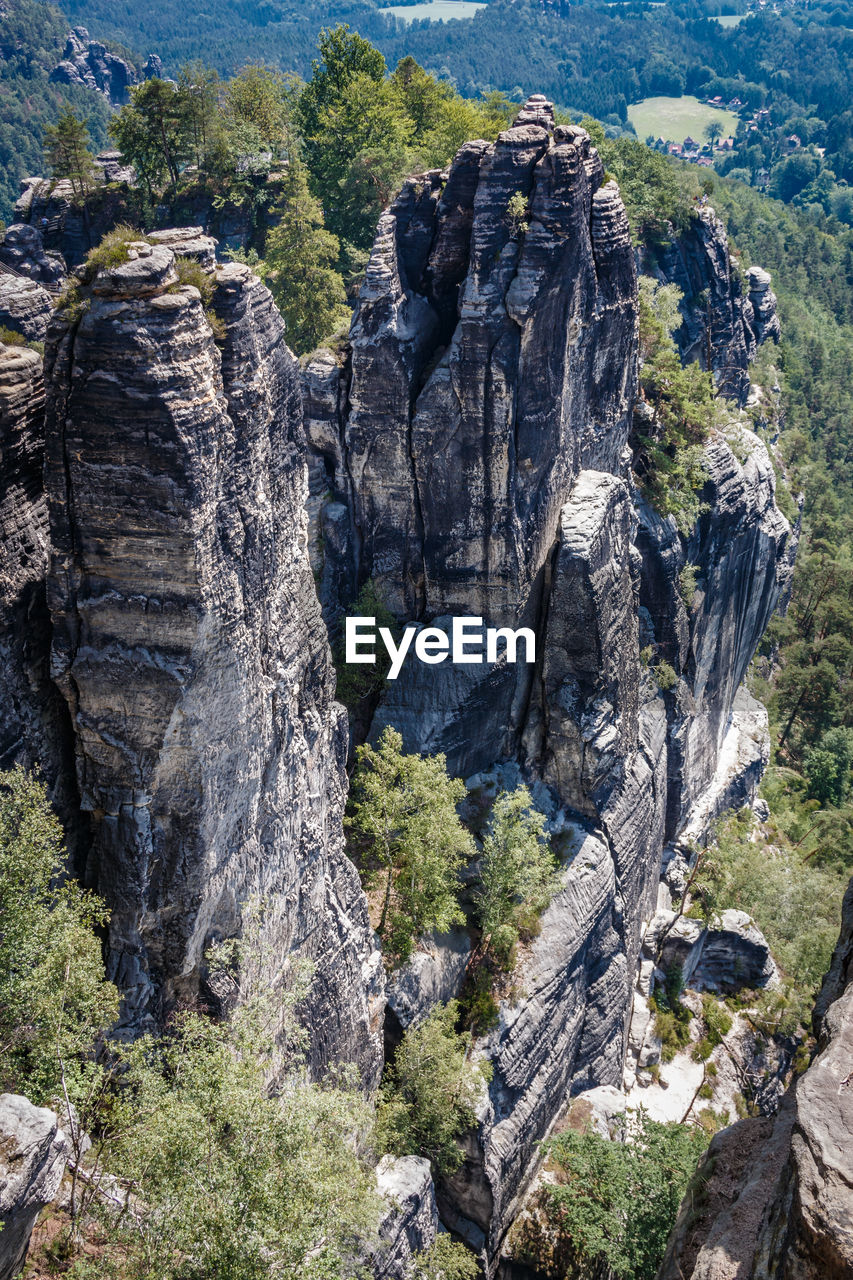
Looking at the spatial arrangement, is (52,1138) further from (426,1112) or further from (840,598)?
(840,598)

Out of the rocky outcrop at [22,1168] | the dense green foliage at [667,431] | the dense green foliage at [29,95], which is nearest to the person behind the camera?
the rocky outcrop at [22,1168]

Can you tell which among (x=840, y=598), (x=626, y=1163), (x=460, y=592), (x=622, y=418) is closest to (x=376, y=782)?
(x=460, y=592)

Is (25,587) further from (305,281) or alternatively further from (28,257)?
(28,257)

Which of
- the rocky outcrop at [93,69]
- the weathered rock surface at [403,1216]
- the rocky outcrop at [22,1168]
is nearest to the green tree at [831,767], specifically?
the weathered rock surface at [403,1216]

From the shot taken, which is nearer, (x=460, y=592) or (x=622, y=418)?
(x=460, y=592)

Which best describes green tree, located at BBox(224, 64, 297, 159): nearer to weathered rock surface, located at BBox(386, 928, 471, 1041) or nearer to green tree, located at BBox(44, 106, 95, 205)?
green tree, located at BBox(44, 106, 95, 205)

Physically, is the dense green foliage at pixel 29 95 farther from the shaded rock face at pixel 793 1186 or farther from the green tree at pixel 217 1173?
the shaded rock face at pixel 793 1186

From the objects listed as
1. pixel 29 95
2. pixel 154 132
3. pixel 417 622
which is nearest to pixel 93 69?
pixel 29 95
